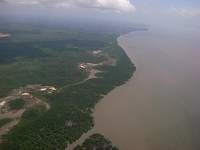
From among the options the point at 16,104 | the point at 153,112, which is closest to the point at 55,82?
the point at 16,104

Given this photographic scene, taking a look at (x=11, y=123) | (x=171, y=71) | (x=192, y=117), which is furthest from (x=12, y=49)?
(x=192, y=117)

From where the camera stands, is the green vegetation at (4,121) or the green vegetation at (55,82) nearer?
the green vegetation at (55,82)

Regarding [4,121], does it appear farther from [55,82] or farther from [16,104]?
[55,82]

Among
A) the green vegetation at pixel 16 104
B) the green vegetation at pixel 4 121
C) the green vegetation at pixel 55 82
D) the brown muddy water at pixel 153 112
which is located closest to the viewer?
the green vegetation at pixel 55 82

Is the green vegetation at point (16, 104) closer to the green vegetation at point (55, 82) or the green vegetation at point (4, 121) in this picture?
the green vegetation at point (55, 82)

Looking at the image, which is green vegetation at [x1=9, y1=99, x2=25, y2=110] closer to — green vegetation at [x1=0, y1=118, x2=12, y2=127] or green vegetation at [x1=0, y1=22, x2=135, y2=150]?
green vegetation at [x1=0, y1=22, x2=135, y2=150]

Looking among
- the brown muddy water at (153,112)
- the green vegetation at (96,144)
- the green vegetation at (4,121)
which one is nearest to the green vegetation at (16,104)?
the green vegetation at (4,121)

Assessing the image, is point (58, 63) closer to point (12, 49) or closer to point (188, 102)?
point (12, 49)
